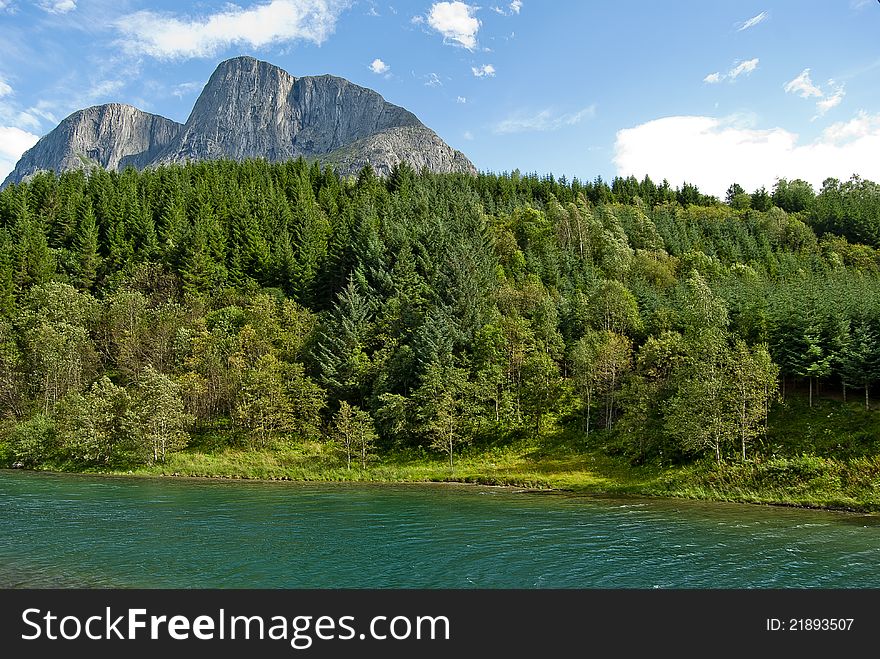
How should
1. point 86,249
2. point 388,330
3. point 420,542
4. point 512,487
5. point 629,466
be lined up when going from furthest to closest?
point 86,249 < point 388,330 < point 629,466 < point 512,487 < point 420,542

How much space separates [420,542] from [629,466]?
36.5 meters

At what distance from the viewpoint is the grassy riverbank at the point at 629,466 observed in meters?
47.8

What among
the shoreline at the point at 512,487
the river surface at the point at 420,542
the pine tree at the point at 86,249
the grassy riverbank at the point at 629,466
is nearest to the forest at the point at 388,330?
the pine tree at the point at 86,249

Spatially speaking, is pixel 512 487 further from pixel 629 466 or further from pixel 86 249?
pixel 86 249

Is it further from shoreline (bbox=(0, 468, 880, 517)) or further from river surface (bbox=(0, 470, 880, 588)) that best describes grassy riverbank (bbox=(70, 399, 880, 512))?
river surface (bbox=(0, 470, 880, 588))

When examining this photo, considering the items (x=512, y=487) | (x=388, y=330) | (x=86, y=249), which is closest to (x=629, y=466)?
(x=512, y=487)

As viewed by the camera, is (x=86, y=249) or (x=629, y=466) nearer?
(x=629, y=466)

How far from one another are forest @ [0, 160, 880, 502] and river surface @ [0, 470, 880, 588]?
64.1 feet

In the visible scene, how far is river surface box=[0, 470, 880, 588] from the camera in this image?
26031 mm

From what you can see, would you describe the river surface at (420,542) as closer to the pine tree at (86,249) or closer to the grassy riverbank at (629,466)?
the grassy riverbank at (629,466)

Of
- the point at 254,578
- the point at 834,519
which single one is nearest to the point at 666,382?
the point at 834,519

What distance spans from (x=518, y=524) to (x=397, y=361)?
46.7 metres

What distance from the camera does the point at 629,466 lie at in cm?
6259

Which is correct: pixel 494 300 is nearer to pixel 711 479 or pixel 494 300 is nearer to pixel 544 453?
pixel 544 453
